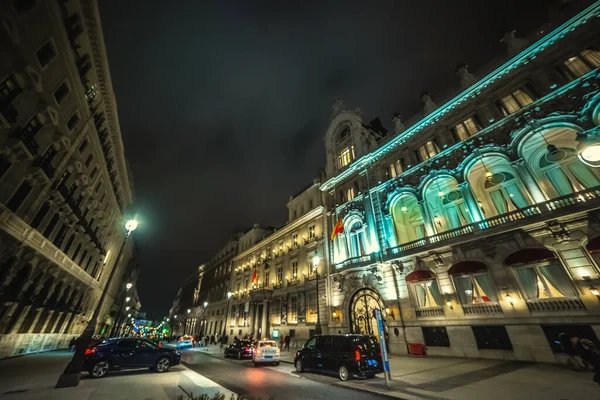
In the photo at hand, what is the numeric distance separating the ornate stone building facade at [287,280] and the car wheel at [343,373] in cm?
1427

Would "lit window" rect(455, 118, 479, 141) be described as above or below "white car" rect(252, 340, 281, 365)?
above

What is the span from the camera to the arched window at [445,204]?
19.0 m

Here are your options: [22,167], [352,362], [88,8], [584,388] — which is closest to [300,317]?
[352,362]

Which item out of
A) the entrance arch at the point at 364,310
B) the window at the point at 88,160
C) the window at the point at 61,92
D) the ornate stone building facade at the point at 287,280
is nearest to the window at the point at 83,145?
the window at the point at 88,160

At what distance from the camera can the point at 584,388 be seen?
7.95 metres

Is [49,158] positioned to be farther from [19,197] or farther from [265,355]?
[265,355]

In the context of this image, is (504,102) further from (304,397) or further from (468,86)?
(304,397)

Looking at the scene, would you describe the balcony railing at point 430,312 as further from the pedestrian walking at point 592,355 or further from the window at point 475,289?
the pedestrian walking at point 592,355

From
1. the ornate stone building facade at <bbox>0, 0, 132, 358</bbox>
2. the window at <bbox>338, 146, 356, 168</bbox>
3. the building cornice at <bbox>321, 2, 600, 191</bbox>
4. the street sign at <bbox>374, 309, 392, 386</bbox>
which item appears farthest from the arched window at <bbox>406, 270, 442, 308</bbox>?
the ornate stone building facade at <bbox>0, 0, 132, 358</bbox>

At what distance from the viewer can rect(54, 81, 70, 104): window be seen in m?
16.8

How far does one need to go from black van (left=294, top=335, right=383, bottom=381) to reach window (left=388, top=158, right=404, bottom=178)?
1619cm

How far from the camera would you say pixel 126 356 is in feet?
38.4

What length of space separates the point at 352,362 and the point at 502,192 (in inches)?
659

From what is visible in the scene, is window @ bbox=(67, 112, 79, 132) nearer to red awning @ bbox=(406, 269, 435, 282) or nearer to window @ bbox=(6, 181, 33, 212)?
window @ bbox=(6, 181, 33, 212)
